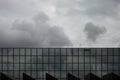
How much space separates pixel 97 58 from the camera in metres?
77.1

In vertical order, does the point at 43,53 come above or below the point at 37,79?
above

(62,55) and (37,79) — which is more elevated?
(62,55)

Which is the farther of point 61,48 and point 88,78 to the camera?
point 61,48

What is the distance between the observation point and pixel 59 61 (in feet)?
253

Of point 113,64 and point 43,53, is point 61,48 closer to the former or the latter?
point 43,53

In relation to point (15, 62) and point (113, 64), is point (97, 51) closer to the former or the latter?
point (113, 64)

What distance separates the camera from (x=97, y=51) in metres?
77.4

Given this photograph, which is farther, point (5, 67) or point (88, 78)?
point (5, 67)

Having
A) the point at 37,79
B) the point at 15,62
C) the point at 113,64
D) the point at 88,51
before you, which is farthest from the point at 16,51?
the point at 113,64

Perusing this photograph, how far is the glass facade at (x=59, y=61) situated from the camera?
7656 centimetres

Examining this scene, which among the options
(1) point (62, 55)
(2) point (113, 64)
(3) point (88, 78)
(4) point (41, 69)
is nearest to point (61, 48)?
(1) point (62, 55)

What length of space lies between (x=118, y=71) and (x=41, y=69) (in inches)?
656

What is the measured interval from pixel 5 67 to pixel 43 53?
879 centimetres

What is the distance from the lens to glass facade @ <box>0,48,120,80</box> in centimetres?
7656
